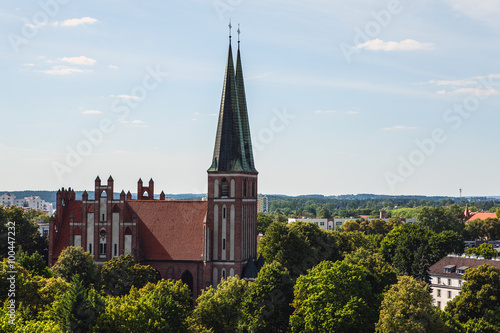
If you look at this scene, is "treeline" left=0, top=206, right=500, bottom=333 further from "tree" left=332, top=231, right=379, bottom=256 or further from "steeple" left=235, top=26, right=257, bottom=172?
"tree" left=332, top=231, right=379, bottom=256

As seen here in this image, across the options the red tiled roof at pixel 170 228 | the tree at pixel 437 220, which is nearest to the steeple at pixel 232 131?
the red tiled roof at pixel 170 228

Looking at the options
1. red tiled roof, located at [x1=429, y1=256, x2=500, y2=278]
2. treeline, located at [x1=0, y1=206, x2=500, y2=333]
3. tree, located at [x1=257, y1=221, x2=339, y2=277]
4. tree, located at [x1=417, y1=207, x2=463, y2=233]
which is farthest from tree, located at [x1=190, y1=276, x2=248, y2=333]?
tree, located at [x1=417, y1=207, x2=463, y2=233]

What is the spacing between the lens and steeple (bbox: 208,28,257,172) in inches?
3098

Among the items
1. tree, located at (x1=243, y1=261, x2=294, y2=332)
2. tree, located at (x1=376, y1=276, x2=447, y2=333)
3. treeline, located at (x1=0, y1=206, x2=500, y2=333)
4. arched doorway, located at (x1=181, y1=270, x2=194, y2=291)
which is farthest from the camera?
arched doorway, located at (x1=181, y1=270, x2=194, y2=291)

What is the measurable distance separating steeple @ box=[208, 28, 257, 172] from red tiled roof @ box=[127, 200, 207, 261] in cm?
668

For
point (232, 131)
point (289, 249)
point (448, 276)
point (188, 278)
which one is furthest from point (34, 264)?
point (448, 276)

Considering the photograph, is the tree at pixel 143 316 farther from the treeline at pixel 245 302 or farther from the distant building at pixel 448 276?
the distant building at pixel 448 276

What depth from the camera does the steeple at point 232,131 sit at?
258ft

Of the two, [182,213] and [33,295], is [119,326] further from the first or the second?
[182,213]

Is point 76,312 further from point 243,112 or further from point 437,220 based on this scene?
point 437,220

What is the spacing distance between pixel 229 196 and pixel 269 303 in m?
18.6

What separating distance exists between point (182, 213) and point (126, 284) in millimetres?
15321

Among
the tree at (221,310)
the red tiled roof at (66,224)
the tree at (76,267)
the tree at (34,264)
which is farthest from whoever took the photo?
the red tiled roof at (66,224)

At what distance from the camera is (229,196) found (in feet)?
255
